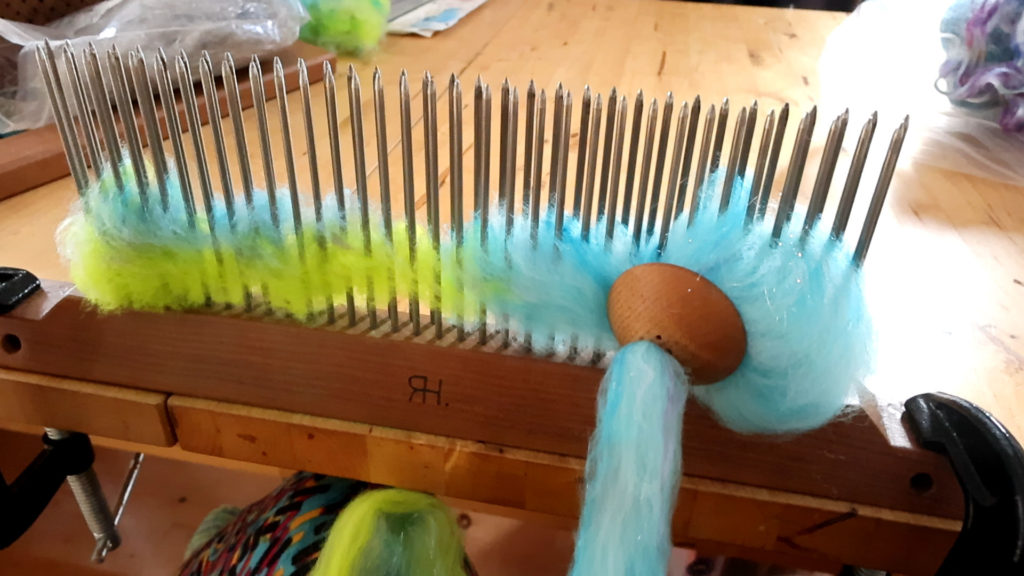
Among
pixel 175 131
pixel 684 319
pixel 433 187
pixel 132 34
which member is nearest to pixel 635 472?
pixel 684 319

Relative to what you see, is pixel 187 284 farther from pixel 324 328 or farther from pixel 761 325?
pixel 761 325

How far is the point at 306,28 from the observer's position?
90 cm

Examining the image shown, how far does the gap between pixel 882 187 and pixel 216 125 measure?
0.30m

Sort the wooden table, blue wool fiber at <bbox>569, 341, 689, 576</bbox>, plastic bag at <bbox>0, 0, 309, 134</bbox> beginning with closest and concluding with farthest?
1. blue wool fiber at <bbox>569, 341, 689, 576</bbox>
2. the wooden table
3. plastic bag at <bbox>0, 0, 309, 134</bbox>

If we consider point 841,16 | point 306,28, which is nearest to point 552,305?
point 306,28

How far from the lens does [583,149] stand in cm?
33

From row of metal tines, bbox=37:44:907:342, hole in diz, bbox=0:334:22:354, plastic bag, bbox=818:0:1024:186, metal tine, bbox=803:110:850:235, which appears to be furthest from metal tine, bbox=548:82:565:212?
plastic bag, bbox=818:0:1024:186

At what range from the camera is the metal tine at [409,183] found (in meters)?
0.33

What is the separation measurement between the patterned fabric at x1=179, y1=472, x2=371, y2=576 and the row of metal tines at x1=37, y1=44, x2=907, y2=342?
167mm

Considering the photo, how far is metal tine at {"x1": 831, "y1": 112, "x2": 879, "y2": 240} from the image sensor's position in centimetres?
29

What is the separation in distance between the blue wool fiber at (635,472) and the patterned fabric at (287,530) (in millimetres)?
233

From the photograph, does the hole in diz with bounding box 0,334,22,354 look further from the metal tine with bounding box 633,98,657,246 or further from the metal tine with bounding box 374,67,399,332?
the metal tine with bounding box 633,98,657,246

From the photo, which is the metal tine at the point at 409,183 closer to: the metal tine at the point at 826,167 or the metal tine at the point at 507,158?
the metal tine at the point at 507,158

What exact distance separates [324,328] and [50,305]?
16 centimetres
